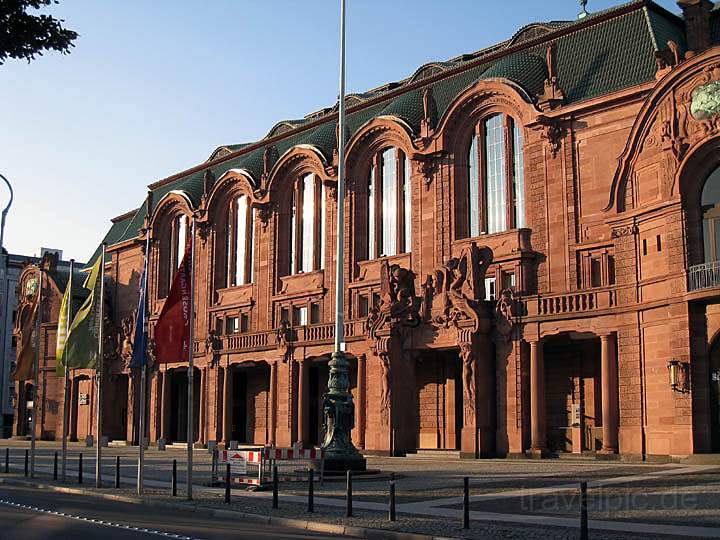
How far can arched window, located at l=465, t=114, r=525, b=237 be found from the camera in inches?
1831

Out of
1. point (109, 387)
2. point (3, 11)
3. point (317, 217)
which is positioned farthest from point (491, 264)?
point (109, 387)

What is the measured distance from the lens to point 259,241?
6241 centimetres

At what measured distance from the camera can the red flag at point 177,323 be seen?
2569 centimetres

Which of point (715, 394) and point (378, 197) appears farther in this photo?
point (378, 197)

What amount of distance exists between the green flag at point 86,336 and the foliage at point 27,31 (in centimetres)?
2105

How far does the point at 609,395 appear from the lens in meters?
38.4

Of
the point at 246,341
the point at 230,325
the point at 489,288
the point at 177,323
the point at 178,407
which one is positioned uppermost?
the point at 489,288

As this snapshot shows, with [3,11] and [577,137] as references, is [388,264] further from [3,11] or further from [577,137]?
[3,11]

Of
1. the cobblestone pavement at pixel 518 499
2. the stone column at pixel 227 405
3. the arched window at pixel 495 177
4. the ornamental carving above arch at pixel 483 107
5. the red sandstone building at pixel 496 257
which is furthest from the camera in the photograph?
the stone column at pixel 227 405

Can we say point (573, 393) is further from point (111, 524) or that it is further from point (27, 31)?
point (27, 31)

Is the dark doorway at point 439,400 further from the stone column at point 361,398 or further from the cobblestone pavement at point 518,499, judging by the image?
the cobblestone pavement at point 518,499

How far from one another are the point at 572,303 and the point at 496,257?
6546mm

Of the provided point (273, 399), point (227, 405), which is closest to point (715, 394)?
point (273, 399)

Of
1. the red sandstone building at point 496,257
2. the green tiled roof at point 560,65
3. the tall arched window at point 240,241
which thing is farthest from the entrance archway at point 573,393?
the tall arched window at point 240,241
